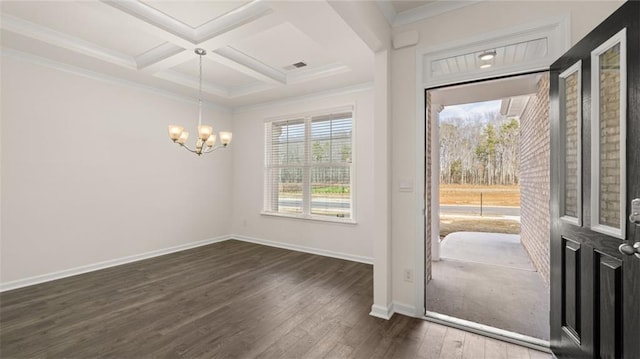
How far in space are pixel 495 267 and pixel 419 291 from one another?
2295 millimetres

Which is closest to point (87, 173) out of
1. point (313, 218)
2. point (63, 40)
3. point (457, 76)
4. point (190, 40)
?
point (63, 40)

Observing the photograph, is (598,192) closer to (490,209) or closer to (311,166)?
(311,166)

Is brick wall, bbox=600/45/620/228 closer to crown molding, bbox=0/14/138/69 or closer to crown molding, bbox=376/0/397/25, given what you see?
crown molding, bbox=376/0/397/25

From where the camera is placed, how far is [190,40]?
3.04 m

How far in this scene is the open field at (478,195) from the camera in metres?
8.36

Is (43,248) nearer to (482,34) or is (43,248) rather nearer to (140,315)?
(140,315)

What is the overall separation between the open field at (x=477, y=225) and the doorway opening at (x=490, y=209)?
0.02 m

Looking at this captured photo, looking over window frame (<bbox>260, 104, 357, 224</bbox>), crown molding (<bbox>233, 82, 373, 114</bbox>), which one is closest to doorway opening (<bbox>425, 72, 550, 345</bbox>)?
crown molding (<bbox>233, 82, 373, 114</bbox>)

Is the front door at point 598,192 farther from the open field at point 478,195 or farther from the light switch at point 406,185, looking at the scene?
the open field at point 478,195

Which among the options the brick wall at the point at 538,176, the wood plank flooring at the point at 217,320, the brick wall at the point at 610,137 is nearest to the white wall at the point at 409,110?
the wood plank flooring at the point at 217,320

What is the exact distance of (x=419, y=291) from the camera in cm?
261

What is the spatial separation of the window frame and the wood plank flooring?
118 centimetres

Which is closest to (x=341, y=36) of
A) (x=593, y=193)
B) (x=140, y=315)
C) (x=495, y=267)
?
(x=593, y=193)

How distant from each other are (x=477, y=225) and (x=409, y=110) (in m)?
6.63
